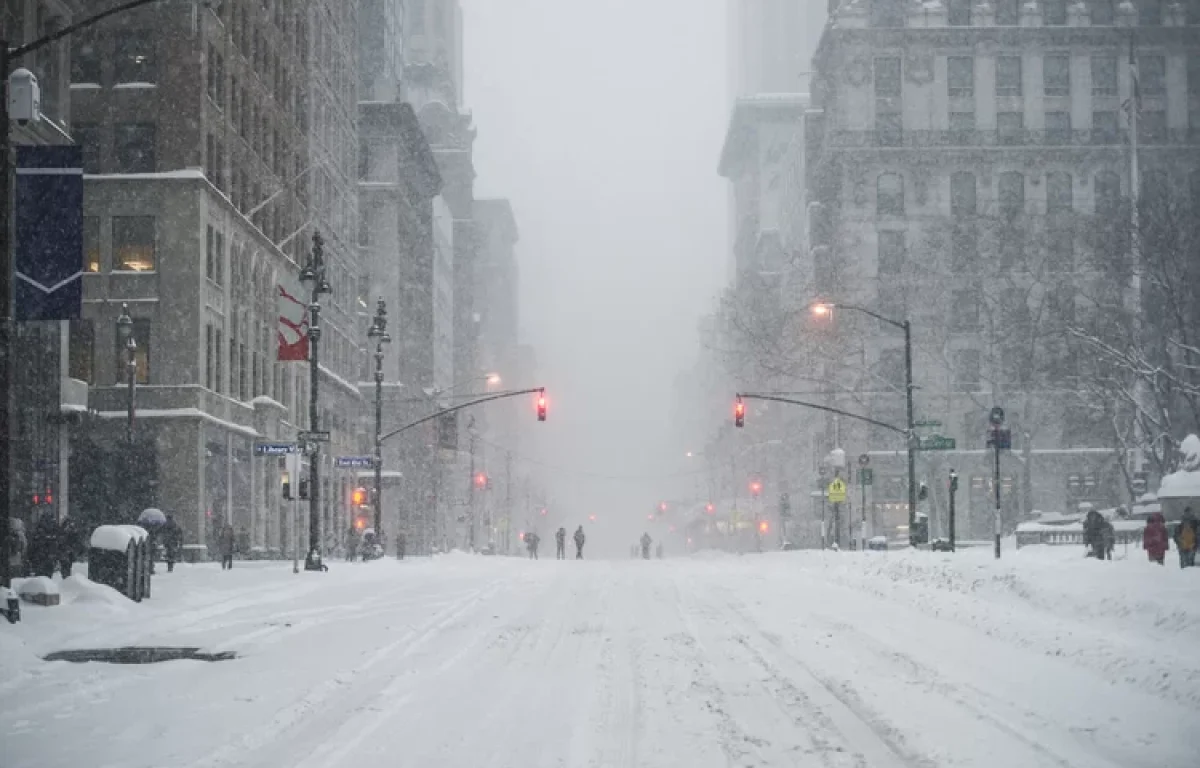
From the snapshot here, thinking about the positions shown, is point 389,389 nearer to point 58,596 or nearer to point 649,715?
point 58,596

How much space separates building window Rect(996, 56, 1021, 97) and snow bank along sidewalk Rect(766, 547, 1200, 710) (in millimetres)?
70925

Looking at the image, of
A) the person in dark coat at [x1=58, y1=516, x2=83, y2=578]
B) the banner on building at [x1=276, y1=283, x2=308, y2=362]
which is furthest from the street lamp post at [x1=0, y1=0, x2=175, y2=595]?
the banner on building at [x1=276, y1=283, x2=308, y2=362]

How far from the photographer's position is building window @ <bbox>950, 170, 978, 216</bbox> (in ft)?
310

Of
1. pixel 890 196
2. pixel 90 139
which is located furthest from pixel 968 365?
pixel 90 139

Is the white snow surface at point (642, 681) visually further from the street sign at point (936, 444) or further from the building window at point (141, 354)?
the building window at point (141, 354)

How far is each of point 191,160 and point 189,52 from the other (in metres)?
3.82

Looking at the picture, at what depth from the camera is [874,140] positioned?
9544 centimetres

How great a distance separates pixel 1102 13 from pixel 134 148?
223 ft

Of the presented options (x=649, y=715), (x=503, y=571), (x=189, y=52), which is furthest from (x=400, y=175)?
(x=649, y=715)

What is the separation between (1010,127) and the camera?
9556 cm

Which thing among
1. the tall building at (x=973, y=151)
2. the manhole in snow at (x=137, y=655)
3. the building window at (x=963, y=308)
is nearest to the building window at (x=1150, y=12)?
the tall building at (x=973, y=151)

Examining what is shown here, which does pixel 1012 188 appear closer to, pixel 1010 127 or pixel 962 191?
pixel 962 191

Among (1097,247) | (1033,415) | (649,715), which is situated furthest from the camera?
(1033,415)

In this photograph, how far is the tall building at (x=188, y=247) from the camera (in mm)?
51875
